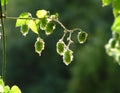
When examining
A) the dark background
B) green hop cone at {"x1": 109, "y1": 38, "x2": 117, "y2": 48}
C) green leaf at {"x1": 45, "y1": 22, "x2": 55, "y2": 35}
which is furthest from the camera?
the dark background

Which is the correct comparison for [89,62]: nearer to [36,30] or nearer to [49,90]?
[49,90]

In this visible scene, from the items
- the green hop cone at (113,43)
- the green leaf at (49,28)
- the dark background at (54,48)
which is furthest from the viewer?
the dark background at (54,48)

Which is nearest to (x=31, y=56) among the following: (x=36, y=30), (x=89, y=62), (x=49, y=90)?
(x=49, y=90)

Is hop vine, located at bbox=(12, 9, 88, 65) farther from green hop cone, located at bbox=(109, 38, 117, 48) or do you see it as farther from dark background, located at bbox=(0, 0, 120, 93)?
dark background, located at bbox=(0, 0, 120, 93)

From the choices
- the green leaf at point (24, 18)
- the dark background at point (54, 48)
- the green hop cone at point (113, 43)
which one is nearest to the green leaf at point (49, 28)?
the green leaf at point (24, 18)

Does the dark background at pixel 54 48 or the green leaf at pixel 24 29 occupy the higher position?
the green leaf at pixel 24 29

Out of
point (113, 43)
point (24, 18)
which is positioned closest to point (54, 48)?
point (113, 43)

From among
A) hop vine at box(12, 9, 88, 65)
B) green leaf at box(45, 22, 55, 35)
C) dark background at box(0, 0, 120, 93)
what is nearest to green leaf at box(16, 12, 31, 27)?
hop vine at box(12, 9, 88, 65)

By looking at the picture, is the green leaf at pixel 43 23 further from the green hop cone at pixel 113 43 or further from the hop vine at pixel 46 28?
the green hop cone at pixel 113 43
